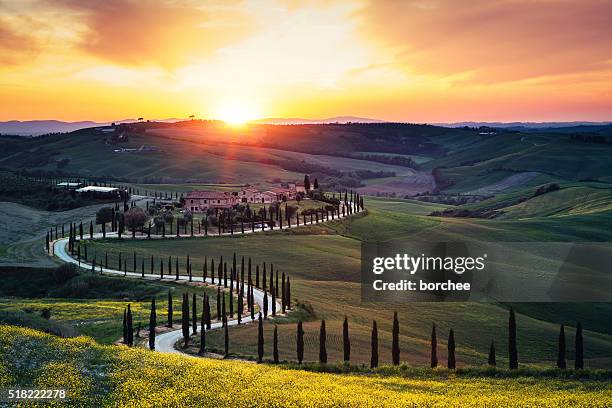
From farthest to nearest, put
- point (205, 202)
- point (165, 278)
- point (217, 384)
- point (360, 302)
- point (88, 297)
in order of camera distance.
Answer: point (205, 202) → point (165, 278) → point (88, 297) → point (360, 302) → point (217, 384)

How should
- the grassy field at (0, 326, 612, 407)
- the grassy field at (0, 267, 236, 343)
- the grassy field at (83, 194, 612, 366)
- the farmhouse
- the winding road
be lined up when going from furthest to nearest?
the farmhouse → the grassy field at (0, 267, 236, 343) → the grassy field at (83, 194, 612, 366) → the winding road → the grassy field at (0, 326, 612, 407)

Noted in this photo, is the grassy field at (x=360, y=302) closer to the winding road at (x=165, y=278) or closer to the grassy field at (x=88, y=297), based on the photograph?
the winding road at (x=165, y=278)

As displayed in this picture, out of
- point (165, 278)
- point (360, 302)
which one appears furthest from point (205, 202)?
point (360, 302)

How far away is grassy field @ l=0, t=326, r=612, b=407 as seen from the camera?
39188mm

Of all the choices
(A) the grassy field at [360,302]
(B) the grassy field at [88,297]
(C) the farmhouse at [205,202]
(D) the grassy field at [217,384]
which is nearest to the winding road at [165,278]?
(B) the grassy field at [88,297]

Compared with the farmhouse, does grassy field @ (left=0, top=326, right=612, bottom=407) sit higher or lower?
lower

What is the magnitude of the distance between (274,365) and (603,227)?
137804 mm

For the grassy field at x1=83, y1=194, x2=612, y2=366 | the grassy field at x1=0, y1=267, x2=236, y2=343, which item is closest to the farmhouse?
the grassy field at x1=83, y1=194, x2=612, y2=366

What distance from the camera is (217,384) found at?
4275cm

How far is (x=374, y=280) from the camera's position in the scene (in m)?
111

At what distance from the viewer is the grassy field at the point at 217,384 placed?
129 feet

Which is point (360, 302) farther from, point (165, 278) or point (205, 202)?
point (205, 202)

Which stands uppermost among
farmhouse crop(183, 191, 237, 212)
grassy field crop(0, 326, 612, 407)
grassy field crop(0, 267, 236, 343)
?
farmhouse crop(183, 191, 237, 212)

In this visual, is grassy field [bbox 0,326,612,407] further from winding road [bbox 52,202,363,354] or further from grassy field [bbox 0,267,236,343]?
winding road [bbox 52,202,363,354]
